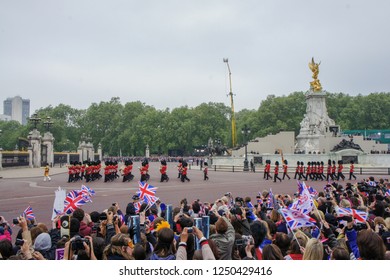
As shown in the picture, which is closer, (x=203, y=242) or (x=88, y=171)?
(x=203, y=242)

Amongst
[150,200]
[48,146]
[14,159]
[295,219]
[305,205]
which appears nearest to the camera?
[295,219]

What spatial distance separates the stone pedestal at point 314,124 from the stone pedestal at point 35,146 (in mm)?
34567

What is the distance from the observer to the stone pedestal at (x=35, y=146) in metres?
45.2

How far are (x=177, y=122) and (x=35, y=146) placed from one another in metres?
46.5

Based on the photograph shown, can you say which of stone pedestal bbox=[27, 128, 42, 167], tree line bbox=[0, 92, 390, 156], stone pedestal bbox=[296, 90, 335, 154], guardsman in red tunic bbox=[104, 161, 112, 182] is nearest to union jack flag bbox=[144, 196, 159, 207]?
guardsman in red tunic bbox=[104, 161, 112, 182]

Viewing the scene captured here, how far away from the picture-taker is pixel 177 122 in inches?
3504

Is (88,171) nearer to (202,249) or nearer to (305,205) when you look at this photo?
(305,205)

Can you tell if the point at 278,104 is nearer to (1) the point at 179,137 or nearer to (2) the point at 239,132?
(2) the point at 239,132

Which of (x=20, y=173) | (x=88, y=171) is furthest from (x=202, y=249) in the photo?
(x=20, y=173)

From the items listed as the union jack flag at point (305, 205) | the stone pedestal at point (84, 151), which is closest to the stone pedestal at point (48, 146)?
the stone pedestal at point (84, 151)

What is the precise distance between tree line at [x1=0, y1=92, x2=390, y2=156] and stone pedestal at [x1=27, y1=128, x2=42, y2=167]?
3731cm

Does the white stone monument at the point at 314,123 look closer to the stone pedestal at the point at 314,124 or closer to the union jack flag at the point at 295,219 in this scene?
the stone pedestal at the point at 314,124

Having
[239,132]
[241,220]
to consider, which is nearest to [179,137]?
[239,132]

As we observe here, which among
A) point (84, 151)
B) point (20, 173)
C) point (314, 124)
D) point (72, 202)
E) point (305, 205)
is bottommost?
point (20, 173)
